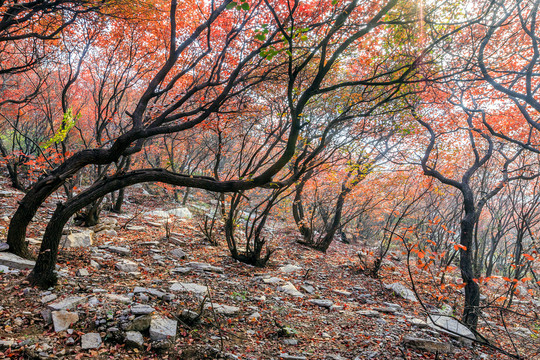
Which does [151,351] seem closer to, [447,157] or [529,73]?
[529,73]

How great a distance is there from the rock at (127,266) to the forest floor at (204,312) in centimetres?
2

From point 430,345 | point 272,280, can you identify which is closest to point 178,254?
point 272,280

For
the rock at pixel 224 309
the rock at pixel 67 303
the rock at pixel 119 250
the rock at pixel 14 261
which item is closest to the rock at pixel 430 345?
the rock at pixel 224 309

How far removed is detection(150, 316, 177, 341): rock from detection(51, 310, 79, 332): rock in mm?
826

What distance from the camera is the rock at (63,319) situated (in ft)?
9.96

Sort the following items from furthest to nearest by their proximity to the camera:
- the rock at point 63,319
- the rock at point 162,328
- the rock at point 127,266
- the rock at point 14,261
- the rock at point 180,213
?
the rock at point 180,213 → the rock at point 127,266 → the rock at point 14,261 → the rock at point 162,328 → the rock at point 63,319

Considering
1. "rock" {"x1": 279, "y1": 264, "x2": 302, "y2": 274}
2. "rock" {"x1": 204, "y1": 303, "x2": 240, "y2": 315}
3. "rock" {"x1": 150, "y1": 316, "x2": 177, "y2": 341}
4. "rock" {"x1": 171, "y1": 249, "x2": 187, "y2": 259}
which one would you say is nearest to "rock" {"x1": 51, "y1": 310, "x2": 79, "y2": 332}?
"rock" {"x1": 150, "y1": 316, "x2": 177, "y2": 341}

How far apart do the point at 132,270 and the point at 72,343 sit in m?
2.39

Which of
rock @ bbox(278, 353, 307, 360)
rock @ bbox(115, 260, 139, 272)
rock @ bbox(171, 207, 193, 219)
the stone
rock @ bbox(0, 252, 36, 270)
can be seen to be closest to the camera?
rock @ bbox(278, 353, 307, 360)

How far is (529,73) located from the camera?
13.2 feet

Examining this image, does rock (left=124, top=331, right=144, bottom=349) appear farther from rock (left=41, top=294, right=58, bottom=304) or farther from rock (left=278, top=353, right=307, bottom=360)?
rock (left=278, top=353, right=307, bottom=360)

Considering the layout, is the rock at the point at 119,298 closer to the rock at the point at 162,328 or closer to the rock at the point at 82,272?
the rock at the point at 162,328

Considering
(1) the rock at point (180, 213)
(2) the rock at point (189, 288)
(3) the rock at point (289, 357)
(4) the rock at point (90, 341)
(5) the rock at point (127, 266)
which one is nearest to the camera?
(4) the rock at point (90, 341)

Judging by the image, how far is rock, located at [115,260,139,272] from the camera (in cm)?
514
